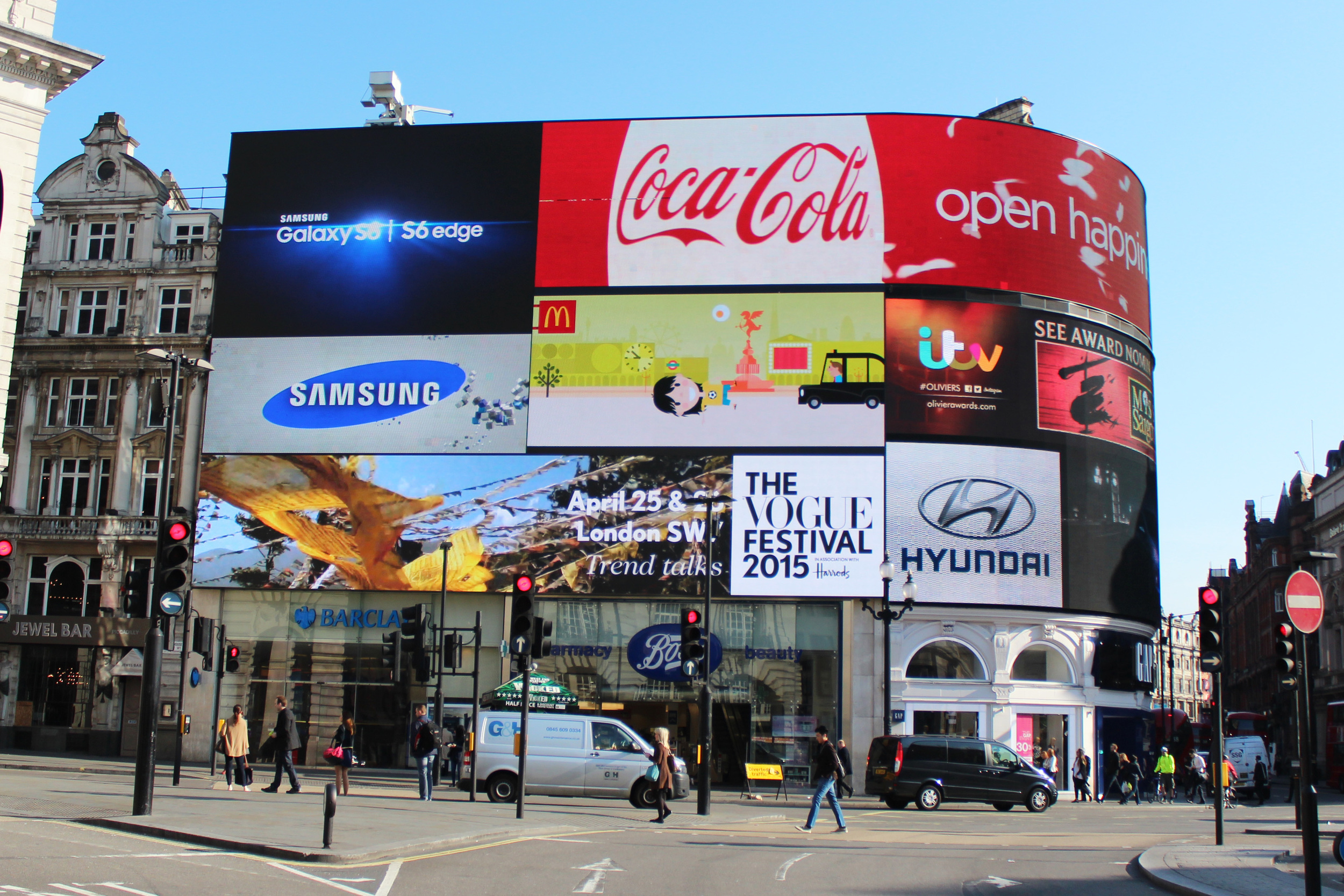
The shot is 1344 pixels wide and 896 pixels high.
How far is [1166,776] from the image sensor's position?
43.5 metres

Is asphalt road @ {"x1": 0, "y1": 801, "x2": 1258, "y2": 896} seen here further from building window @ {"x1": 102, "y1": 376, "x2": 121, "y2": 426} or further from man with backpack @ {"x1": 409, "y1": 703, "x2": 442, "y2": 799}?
building window @ {"x1": 102, "y1": 376, "x2": 121, "y2": 426}

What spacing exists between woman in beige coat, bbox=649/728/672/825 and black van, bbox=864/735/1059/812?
9639 mm

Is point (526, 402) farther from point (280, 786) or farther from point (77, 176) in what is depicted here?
point (77, 176)

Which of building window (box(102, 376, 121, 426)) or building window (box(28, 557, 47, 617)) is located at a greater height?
building window (box(102, 376, 121, 426))

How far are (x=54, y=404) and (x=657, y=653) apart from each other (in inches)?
997

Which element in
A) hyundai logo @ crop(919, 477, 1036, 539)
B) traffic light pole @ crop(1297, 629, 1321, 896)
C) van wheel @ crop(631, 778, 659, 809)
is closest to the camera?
traffic light pole @ crop(1297, 629, 1321, 896)

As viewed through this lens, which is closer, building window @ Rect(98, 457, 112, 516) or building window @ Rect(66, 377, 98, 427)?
building window @ Rect(98, 457, 112, 516)

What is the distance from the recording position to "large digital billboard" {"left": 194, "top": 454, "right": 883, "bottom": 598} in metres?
40.8

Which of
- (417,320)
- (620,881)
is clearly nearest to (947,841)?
(620,881)

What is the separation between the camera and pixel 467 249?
44.2 metres

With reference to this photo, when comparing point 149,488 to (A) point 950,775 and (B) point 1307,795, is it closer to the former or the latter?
(A) point 950,775

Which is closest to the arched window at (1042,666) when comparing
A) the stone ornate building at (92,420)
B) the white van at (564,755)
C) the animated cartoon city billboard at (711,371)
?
the animated cartoon city billboard at (711,371)

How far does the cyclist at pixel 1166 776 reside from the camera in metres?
41.9

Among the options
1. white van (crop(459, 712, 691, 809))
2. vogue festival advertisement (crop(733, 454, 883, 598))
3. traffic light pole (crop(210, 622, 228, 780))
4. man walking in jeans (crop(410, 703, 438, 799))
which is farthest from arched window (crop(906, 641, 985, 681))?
traffic light pole (crop(210, 622, 228, 780))
